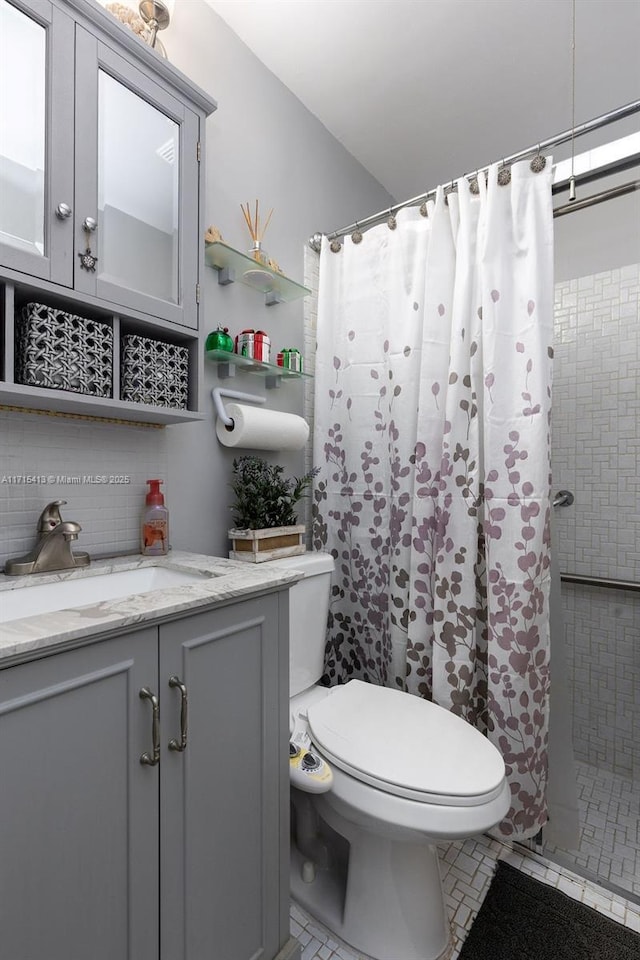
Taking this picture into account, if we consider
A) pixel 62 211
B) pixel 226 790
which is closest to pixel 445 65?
pixel 62 211

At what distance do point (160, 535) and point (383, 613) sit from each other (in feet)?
2.87

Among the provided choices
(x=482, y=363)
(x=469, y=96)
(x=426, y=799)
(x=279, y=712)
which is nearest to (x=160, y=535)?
(x=279, y=712)

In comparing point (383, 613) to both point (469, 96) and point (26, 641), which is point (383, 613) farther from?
point (469, 96)

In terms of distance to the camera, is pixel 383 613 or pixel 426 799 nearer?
pixel 426 799

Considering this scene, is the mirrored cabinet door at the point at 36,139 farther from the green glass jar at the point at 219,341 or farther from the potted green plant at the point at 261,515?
the potted green plant at the point at 261,515

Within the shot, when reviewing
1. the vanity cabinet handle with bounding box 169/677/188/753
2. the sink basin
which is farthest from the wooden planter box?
the vanity cabinet handle with bounding box 169/677/188/753

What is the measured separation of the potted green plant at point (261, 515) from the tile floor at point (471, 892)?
95 cm

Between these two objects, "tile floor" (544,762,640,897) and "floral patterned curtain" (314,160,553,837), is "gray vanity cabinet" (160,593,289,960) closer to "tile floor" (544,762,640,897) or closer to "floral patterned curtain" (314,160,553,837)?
"floral patterned curtain" (314,160,553,837)

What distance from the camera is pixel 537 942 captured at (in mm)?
1225

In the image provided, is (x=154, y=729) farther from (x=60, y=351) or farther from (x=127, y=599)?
(x=60, y=351)

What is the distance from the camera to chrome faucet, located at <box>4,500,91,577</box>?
3.47 feet

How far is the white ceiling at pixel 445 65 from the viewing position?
1.54 m

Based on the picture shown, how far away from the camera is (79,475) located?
1.23 metres

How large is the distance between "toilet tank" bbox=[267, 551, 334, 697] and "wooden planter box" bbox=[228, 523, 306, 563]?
28 mm
